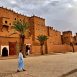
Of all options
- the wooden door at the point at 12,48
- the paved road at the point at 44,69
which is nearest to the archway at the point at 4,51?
the wooden door at the point at 12,48

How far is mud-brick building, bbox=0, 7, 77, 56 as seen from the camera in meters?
51.6

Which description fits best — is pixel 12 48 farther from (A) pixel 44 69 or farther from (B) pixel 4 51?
(A) pixel 44 69

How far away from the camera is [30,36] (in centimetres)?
6738

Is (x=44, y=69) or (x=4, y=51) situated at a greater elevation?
(x=4, y=51)

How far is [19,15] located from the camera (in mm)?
→ 74125

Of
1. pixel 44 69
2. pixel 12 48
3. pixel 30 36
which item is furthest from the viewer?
pixel 30 36

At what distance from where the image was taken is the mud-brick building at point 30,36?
51.6 m

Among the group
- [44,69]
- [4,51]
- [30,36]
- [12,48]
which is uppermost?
[30,36]

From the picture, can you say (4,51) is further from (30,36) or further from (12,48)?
(30,36)

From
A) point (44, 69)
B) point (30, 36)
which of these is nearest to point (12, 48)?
point (30, 36)

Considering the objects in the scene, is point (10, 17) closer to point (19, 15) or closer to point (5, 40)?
point (19, 15)

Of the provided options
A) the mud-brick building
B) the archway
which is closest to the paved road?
the archway

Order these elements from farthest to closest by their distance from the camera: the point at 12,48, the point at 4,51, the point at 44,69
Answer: the point at 12,48 < the point at 4,51 < the point at 44,69

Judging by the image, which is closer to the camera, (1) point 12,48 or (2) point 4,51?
(2) point 4,51
